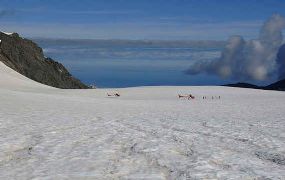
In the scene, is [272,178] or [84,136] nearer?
[272,178]

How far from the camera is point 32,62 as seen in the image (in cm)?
15125

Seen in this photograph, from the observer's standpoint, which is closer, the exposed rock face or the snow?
the snow

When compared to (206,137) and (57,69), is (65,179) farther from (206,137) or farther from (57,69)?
(57,69)

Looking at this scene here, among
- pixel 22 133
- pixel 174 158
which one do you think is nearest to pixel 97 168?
pixel 174 158

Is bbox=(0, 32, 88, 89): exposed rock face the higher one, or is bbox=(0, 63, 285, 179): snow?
bbox=(0, 32, 88, 89): exposed rock face

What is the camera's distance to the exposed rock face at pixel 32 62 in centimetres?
14157

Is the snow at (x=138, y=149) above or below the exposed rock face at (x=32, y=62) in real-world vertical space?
below

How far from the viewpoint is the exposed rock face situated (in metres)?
142

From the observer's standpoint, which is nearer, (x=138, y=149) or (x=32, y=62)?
(x=138, y=149)

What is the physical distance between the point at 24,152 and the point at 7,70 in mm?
85725

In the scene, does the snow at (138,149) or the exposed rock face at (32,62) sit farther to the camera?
the exposed rock face at (32,62)

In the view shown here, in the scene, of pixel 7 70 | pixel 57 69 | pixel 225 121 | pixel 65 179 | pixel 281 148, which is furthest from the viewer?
pixel 57 69

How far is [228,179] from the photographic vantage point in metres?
10.5

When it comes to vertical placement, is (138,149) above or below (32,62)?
below
